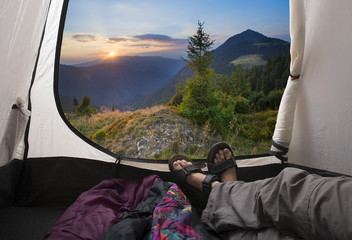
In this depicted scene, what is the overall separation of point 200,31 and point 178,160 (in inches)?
53.6

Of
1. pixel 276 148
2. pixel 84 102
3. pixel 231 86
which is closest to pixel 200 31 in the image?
pixel 231 86

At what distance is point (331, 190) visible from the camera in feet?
2.25

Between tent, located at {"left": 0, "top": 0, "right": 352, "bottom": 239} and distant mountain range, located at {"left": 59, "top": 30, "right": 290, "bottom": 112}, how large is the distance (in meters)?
0.99

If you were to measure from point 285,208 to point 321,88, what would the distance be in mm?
680

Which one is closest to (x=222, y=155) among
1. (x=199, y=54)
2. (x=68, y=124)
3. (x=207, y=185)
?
(x=207, y=185)

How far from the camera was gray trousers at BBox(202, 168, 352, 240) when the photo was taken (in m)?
0.65

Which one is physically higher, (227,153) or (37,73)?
(37,73)

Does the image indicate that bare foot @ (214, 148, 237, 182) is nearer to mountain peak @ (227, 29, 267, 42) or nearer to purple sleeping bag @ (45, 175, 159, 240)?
purple sleeping bag @ (45, 175, 159, 240)

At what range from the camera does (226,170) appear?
4.31ft

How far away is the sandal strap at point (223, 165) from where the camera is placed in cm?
130

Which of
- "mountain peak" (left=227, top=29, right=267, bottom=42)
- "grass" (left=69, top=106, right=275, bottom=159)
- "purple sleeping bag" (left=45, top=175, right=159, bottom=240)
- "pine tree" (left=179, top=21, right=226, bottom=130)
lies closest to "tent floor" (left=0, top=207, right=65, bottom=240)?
"purple sleeping bag" (left=45, top=175, right=159, bottom=240)

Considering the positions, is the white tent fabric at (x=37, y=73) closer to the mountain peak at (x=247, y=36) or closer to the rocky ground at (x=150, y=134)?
the rocky ground at (x=150, y=134)

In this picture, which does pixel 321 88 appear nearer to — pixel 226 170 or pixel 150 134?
pixel 226 170

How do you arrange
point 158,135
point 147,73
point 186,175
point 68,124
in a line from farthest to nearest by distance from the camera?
1. point 147,73
2. point 158,135
3. point 68,124
4. point 186,175
